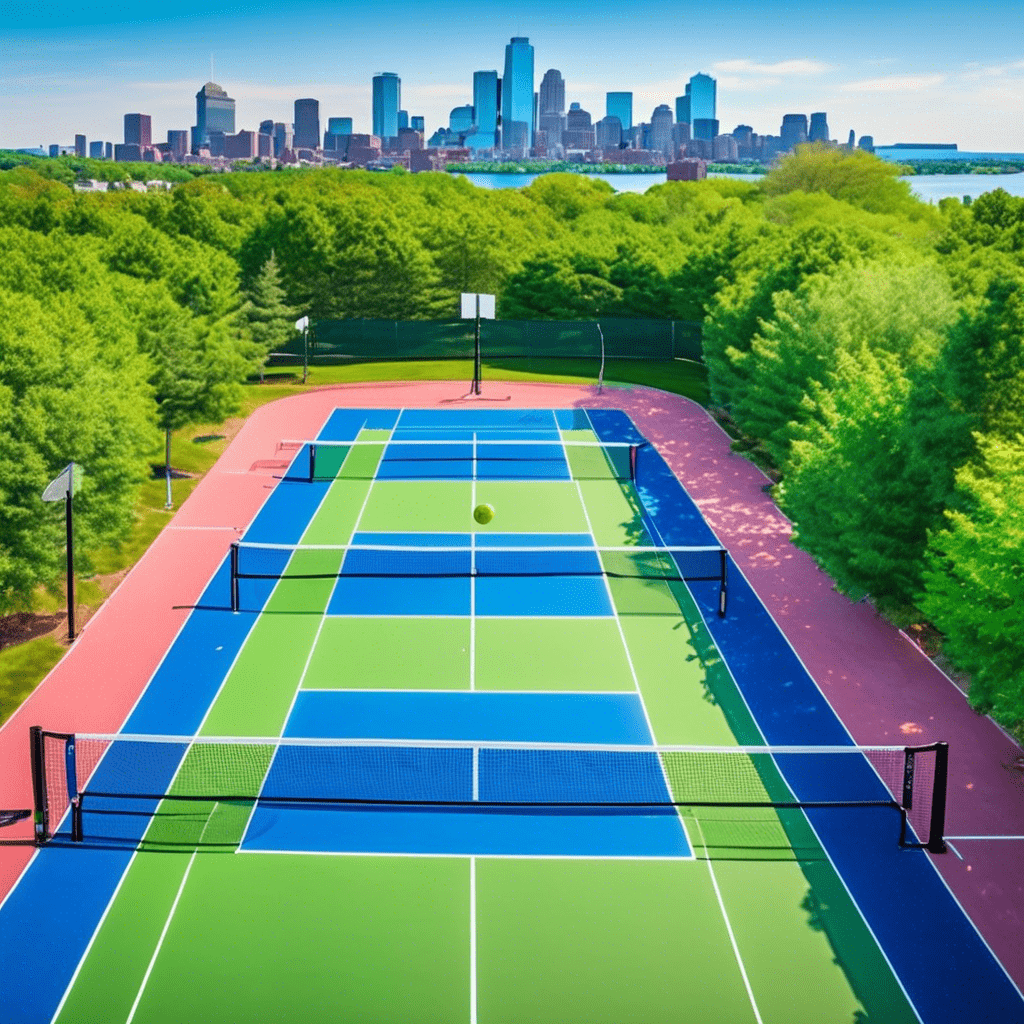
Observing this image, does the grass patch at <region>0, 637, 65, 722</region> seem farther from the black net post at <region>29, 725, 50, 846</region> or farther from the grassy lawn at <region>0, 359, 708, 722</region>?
the black net post at <region>29, 725, 50, 846</region>

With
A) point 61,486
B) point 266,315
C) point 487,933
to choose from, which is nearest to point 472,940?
point 487,933

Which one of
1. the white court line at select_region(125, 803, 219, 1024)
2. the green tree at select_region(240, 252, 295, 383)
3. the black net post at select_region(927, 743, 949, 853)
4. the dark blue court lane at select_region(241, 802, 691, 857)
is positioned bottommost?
the white court line at select_region(125, 803, 219, 1024)

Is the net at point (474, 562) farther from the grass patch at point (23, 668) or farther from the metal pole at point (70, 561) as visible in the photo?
the grass patch at point (23, 668)

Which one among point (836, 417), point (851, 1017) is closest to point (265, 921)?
point (851, 1017)

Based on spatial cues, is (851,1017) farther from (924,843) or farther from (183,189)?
(183,189)

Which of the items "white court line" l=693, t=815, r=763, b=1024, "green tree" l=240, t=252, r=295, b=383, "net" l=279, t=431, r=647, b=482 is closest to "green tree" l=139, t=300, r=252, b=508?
"net" l=279, t=431, r=647, b=482

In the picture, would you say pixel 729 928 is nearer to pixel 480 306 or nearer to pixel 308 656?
pixel 308 656
